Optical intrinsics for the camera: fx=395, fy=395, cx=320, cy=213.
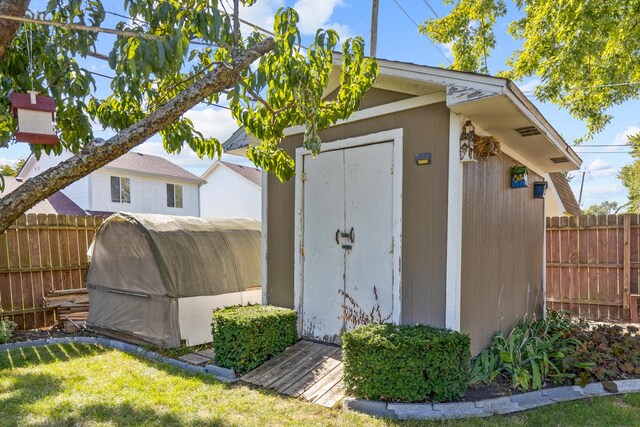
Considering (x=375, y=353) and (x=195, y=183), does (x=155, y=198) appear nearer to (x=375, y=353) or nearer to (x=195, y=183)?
(x=195, y=183)

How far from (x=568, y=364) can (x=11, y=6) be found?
5.28 metres

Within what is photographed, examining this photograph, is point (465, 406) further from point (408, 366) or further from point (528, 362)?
point (528, 362)

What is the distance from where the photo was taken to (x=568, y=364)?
389 centimetres

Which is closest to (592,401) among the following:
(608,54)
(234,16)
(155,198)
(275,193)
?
(275,193)

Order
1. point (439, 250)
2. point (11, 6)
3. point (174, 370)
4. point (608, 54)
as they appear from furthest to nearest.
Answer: point (608, 54)
point (174, 370)
point (439, 250)
point (11, 6)

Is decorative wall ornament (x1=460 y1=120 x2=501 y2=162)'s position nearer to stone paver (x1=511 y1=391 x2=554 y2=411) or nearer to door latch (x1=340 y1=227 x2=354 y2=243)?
door latch (x1=340 y1=227 x2=354 y2=243)

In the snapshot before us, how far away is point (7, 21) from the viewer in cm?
233

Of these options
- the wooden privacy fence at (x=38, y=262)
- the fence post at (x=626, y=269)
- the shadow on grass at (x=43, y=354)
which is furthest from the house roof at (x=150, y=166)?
the fence post at (x=626, y=269)

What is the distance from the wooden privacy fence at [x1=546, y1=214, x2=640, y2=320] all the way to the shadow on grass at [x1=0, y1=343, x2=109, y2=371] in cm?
797

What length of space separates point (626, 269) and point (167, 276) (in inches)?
298

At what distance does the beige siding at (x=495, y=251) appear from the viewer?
12.8 feet

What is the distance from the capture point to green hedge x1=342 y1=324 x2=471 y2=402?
3191 mm

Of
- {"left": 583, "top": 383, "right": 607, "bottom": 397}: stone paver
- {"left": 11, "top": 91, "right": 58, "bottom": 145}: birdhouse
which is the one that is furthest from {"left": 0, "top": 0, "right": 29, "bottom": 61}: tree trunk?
{"left": 583, "top": 383, "right": 607, "bottom": 397}: stone paver

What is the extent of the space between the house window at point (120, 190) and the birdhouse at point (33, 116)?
13.9 m
